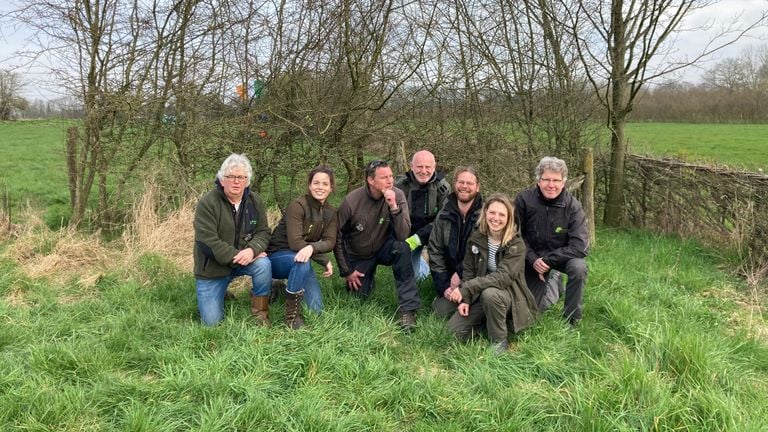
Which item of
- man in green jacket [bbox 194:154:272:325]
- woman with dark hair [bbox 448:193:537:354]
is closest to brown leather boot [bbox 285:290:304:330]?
man in green jacket [bbox 194:154:272:325]

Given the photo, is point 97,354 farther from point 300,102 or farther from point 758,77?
point 758,77

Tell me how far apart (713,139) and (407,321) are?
79.3 ft

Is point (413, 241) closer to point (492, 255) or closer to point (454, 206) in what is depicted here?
point (454, 206)

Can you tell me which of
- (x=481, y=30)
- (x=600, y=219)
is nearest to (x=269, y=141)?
(x=481, y=30)

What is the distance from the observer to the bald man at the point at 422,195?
4781 millimetres

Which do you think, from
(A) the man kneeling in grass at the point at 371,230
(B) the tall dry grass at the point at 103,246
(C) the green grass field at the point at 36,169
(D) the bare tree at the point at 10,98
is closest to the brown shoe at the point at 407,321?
(A) the man kneeling in grass at the point at 371,230

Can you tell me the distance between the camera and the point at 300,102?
766 cm

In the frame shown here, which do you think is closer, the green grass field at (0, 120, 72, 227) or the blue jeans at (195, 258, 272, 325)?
the blue jeans at (195, 258, 272, 325)

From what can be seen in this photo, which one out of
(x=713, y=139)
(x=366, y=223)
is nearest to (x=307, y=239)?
(x=366, y=223)

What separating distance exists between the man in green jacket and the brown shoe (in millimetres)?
1047

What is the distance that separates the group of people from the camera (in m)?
3.78

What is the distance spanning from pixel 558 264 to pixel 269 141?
16.1 ft

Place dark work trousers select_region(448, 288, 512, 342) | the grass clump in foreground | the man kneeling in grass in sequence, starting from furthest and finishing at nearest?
1. the man kneeling in grass
2. dark work trousers select_region(448, 288, 512, 342)
3. the grass clump in foreground

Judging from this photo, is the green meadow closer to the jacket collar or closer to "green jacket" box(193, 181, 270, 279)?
"green jacket" box(193, 181, 270, 279)
